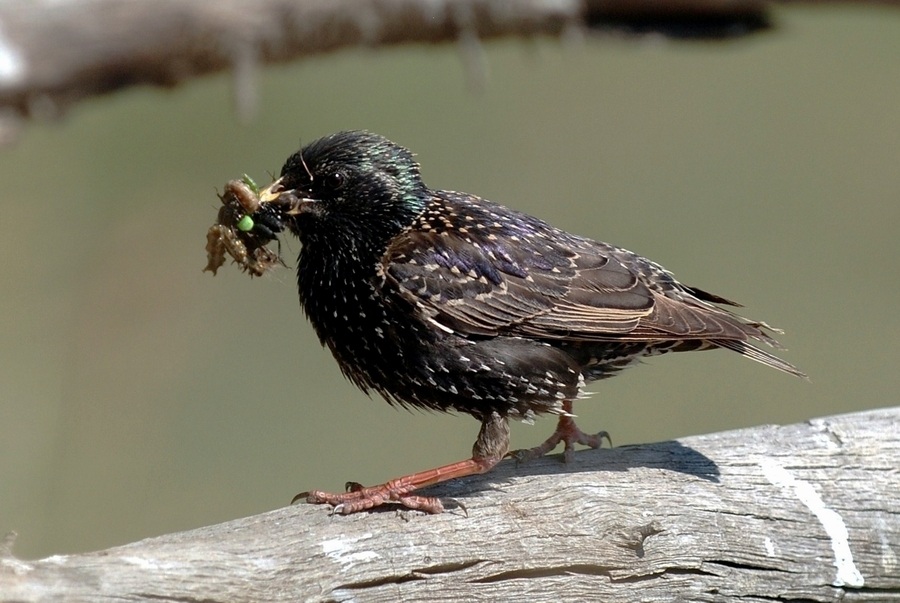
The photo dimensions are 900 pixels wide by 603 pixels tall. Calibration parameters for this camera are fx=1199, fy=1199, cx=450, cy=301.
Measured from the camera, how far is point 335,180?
170 inches

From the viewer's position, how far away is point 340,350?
432cm

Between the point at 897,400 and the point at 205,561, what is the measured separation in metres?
7.57

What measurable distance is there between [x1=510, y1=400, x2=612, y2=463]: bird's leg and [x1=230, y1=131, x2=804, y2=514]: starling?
246 mm

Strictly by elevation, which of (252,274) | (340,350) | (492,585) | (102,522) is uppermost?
(102,522)

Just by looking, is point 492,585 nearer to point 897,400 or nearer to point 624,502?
point 624,502

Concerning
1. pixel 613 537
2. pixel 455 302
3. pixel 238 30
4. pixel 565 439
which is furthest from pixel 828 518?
pixel 238 30

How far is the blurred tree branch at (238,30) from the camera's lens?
5.55 meters

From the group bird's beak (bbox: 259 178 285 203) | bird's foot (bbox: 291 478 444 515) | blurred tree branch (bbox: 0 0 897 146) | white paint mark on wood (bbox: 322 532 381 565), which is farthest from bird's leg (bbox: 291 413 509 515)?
blurred tree branch (bbox: 0 0 897 146)

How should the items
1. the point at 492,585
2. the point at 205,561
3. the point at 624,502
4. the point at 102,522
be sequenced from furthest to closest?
the point at 102,522
the point at 624,502
the point at 492,585
the point at 205,561

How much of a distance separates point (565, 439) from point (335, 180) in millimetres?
1364

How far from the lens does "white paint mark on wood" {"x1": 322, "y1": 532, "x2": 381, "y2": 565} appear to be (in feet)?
11.4

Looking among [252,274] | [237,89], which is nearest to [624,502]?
[252,274]

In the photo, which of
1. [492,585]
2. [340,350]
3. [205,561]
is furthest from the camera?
[340,350]

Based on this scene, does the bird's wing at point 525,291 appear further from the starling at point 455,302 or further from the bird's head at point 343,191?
the bird's head at point 343,191
